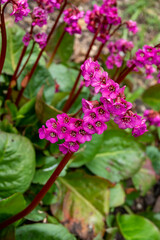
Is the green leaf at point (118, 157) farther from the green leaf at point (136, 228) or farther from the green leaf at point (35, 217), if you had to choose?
the green leaf at point (35, 217)

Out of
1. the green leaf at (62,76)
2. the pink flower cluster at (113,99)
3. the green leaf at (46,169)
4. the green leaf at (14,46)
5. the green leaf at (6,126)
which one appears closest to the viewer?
the pink flower cluster at (113,99)

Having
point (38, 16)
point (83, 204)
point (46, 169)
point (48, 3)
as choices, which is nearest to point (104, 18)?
point (48, 3)

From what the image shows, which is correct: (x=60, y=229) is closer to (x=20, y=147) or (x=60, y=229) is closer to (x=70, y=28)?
(x=20, y=147)

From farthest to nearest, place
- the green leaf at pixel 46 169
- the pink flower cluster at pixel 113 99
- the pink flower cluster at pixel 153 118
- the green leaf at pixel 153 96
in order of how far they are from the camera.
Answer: the green leaf at pixel 153 96
the pink flower cluster at pixel 153 118
the green leaf at pixel 46 169
the pink flower cluster at pixel 113 99

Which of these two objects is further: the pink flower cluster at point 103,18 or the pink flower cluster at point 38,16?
the pink flower cluster at point 103,18

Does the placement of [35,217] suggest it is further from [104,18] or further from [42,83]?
[104,18]

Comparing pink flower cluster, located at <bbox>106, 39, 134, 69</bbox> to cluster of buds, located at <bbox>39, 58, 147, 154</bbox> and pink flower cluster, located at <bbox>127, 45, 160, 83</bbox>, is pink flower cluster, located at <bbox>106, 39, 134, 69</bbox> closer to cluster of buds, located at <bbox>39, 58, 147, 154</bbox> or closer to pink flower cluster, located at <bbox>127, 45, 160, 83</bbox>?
pink flower cluster, located at <bbox>127, 45, 160, 83</bbox>

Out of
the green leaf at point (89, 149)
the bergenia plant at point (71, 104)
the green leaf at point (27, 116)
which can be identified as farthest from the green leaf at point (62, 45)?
the green leaf at point (89, 149)
